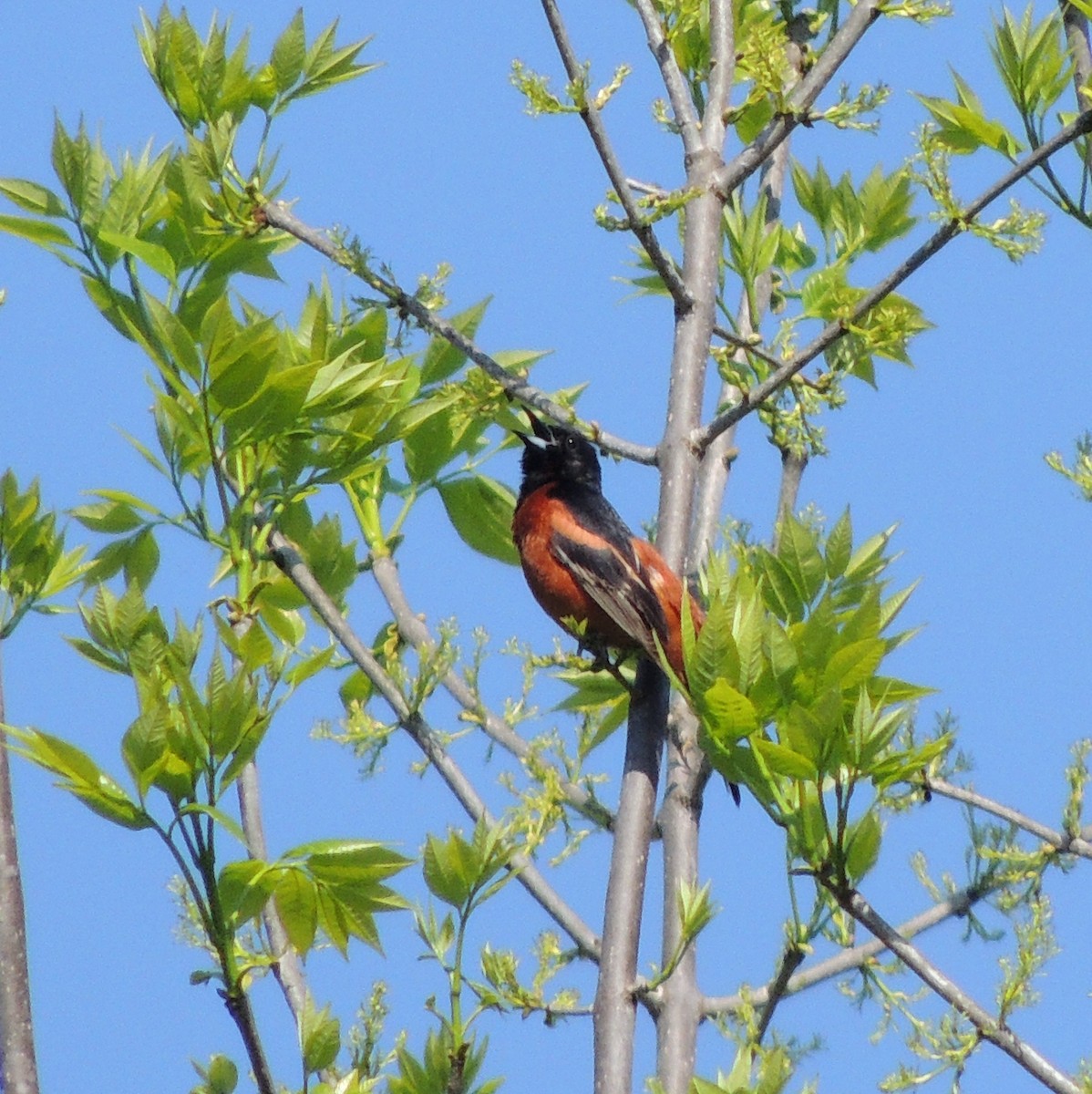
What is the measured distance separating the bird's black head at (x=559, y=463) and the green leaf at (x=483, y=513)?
1.12 m

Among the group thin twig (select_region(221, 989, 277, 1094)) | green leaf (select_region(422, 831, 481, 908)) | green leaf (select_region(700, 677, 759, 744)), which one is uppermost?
green leaf (select_region(700, 677, 759, 744))

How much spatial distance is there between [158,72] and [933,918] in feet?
6.74

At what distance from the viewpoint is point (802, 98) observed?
2.85 m

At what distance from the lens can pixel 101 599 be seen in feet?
7.57

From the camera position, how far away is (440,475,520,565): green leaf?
345 centimetres

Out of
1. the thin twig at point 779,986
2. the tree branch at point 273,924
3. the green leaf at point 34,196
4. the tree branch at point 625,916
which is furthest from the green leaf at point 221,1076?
the green leaf at point 34,196

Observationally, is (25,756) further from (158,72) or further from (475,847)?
(158,72)

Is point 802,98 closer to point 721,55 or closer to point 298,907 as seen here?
point 721,55

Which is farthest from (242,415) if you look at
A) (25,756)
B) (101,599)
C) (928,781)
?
(928,781)

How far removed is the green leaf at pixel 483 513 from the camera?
11.3 feet

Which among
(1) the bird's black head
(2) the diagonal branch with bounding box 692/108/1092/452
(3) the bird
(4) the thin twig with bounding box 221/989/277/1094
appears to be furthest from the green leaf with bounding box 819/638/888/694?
(1) the bird's black head

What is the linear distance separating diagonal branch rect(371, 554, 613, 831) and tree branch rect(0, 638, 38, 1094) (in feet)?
2.53

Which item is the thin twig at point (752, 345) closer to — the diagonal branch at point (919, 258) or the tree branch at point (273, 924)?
the diagonal branch at point (919, 258)

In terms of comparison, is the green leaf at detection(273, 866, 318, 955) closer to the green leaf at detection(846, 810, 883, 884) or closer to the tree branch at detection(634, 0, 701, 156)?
the green leaf at detection(846, 810, 883, 884)
